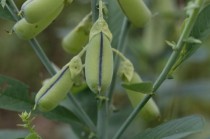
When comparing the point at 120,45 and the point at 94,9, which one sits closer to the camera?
the point at 94,9

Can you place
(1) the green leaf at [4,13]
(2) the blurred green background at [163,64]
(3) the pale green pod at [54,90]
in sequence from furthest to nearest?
(2) the blurred green background at [163,64]
(1) the green leaf at [4,13]
(3) the pale green pod at [54,90]

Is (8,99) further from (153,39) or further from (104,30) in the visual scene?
(153,39)

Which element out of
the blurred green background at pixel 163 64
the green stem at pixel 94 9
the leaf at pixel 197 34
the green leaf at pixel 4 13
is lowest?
the blurred green background at pixel 163 64

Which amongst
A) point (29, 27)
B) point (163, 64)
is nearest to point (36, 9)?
point (29, 27)

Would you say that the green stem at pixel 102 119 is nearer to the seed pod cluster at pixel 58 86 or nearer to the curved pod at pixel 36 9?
the seed pod cluster at pixel 58 86

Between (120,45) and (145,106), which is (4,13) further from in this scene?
(145,106)

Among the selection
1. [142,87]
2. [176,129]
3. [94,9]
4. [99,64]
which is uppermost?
[94,9]

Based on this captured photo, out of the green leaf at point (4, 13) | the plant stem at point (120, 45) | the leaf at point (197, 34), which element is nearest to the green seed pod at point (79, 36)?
the plant stem at point (120, 45)
